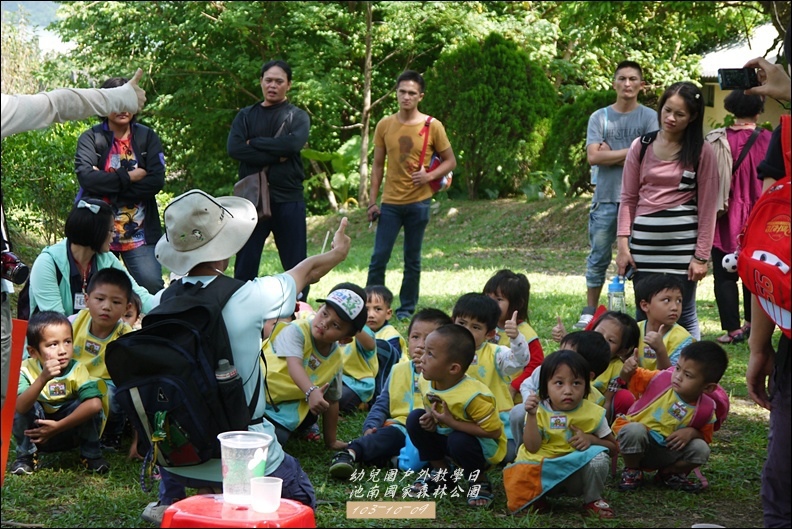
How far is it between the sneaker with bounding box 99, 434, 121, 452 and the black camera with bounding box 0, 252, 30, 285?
1.72 metres

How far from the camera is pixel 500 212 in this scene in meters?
17.0

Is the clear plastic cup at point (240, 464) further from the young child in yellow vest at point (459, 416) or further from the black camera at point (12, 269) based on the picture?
the young child in yellow vest at point (459, 416)

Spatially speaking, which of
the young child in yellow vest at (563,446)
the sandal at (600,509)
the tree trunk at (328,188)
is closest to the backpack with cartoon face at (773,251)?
the young child in yellow vest at (563,446)

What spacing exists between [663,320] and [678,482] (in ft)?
3.15

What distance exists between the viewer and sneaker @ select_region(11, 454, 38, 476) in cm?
468

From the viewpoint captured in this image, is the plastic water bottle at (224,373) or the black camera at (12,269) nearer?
the black camera at (12,269)

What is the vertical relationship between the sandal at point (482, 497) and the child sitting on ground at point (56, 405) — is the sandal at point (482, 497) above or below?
below

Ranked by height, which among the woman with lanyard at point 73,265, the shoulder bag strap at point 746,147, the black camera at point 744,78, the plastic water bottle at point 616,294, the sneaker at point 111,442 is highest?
the black camera at point 744,78

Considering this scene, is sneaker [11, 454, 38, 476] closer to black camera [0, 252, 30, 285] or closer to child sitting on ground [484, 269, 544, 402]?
black camera [0, 252, 30, 285]

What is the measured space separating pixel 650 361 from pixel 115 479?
277 cm

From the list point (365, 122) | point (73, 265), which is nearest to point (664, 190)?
point (73, 265)

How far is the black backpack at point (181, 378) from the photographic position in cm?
343

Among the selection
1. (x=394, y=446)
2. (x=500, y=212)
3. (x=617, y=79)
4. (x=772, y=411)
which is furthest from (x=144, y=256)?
(x=500, y=212)

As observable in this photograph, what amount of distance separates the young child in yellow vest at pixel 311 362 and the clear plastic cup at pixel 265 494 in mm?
1340
